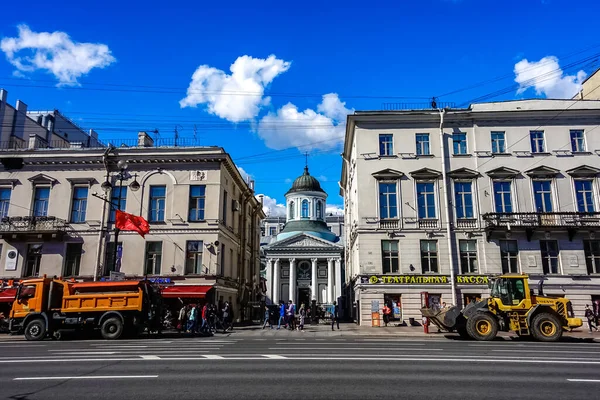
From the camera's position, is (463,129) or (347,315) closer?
(463,129)

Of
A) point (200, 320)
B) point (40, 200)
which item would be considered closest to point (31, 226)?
point (40, 200)

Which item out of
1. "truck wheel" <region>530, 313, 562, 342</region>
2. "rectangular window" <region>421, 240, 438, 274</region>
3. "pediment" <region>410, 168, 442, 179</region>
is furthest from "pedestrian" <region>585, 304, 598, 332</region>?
"pediment" <region>410, 168, 442, 179</region>

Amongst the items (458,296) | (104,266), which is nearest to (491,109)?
(458,296)

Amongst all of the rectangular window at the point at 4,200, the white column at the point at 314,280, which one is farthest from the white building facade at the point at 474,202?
the white column at the point at 314,280

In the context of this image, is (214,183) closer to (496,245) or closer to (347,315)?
(496,245)

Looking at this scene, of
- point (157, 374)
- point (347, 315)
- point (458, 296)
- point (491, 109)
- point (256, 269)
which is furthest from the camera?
point (256, 269)

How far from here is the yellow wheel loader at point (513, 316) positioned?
2019 cm

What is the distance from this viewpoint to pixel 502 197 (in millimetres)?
32812

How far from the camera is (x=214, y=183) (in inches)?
1331

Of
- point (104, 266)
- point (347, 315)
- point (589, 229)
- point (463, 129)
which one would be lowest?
point (347, 315)

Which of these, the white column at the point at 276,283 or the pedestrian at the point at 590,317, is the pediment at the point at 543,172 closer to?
the pedestrian at the point at 590,317

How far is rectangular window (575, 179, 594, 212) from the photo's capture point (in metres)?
32.3

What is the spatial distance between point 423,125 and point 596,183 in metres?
13.0

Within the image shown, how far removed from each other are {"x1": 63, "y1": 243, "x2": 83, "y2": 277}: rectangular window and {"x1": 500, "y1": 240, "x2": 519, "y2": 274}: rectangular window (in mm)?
30433
